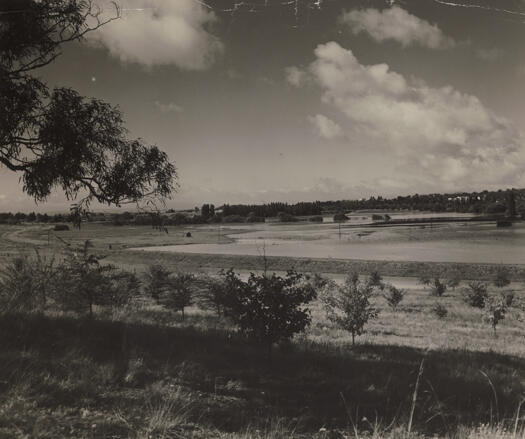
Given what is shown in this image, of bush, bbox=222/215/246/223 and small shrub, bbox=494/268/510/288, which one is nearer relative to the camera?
small shrub, bbox=494/268/510/288

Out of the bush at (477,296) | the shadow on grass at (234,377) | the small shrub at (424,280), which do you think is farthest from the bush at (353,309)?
the small shrub at (424,280)

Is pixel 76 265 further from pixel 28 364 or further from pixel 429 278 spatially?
pixel 429 278

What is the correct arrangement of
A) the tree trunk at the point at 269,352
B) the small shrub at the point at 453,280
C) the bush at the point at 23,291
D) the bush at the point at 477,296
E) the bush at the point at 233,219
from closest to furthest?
the tree trunk at the point at 269,352 < the bush at the point at 23,291 < the bush at the point at 477,296 < the small shrub at the point at 453,280 < the bush at the point at 233,219

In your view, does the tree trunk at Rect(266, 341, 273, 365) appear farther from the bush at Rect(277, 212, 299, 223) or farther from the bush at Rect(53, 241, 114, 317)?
the bush at Rect(277, 212, 299, 223)

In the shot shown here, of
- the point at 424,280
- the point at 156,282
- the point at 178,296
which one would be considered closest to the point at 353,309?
the point at 178,296

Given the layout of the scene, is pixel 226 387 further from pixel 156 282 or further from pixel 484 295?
pixel 484 295

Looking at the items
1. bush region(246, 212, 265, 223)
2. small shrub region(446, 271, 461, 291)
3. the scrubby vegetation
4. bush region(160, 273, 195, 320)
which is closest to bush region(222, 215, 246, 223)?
bush region(246, 212, 265, 223)

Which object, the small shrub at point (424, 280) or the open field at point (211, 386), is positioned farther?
the small shrub at point (424, 280)

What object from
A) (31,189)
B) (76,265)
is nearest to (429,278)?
(76,265)

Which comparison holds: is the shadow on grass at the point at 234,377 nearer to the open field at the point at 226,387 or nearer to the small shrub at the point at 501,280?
the open field at the point at 226,387
